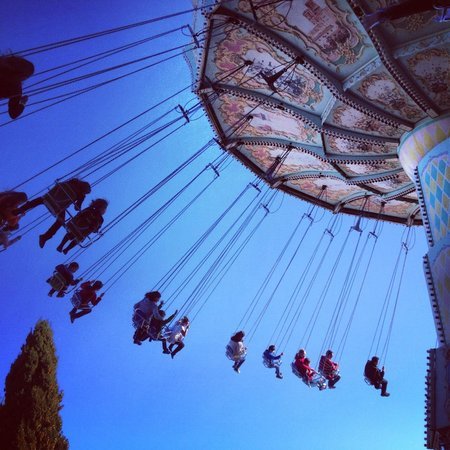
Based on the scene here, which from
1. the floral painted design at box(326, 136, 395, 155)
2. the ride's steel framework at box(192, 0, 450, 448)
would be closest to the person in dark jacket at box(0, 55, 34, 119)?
the ride's steel framework at box(192, 0, 450, 448)

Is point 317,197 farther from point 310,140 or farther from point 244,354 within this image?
point 244,354

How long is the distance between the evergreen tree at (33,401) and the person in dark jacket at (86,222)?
457 cm

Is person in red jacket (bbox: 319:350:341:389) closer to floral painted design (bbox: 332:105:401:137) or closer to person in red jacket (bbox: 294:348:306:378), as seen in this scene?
person in red jacket (bbox: 294:348:306:378)

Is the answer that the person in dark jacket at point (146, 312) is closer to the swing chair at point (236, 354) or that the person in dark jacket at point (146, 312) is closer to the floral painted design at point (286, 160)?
the swing chair at point (236, 354)

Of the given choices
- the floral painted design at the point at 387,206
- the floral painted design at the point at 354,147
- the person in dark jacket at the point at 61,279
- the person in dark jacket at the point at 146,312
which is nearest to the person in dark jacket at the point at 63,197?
the person in dark jacket at the point at 61,279

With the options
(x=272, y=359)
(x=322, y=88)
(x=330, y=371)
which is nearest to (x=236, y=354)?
(x=272, y=359)

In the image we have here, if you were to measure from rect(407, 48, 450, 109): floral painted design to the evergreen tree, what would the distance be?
946 cm

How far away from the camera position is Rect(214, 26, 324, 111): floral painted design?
8.29 metres

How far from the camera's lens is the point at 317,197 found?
42.7 ft

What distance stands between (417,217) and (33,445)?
10.6 m

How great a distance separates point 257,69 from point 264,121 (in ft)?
5.60

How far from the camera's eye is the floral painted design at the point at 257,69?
829cm

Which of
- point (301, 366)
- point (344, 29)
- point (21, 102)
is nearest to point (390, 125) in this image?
point (344, 29)

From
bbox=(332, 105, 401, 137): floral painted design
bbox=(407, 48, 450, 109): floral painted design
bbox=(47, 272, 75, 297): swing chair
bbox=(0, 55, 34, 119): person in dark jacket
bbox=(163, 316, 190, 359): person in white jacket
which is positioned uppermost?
bbox=(332, 105, 401, 137): floral painted design
